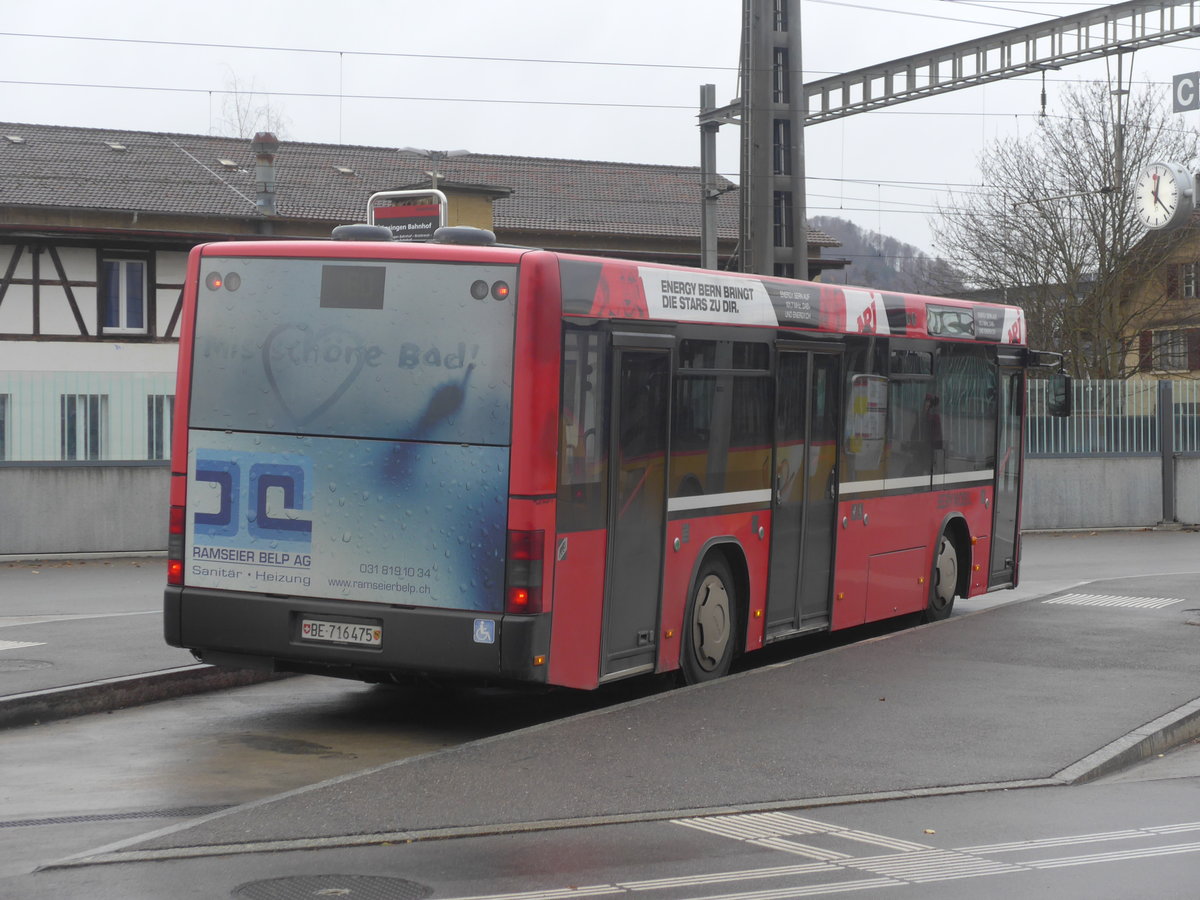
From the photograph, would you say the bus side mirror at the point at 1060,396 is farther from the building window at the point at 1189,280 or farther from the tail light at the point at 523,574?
the building window at the point at 1189,280

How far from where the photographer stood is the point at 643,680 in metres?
11.1

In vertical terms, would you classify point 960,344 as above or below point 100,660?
above

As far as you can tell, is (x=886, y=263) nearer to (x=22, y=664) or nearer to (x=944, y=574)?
(x=944, y=574)

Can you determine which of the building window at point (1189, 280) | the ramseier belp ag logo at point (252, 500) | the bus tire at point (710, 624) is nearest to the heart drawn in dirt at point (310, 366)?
the ramseier belp ag logo at point (252, 500)

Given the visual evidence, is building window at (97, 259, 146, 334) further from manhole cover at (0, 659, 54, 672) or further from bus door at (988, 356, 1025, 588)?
manhole cover at (0, 659, 54, 672)

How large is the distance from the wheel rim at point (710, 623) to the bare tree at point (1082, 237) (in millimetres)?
33585

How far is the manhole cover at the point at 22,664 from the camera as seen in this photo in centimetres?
1109

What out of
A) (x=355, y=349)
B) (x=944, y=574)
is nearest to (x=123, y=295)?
(x=944, y=574)

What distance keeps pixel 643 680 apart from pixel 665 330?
2526mm

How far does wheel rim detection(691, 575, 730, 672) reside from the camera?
10.8 m

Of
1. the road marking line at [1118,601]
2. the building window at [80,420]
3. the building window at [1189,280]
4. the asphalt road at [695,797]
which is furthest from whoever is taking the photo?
the building window at [1189,280]

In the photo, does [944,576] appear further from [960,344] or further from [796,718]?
[796,718]

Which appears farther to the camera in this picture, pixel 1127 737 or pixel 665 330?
pixel 665 330

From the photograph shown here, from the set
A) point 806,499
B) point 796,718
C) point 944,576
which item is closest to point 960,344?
point 944,576
